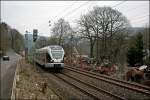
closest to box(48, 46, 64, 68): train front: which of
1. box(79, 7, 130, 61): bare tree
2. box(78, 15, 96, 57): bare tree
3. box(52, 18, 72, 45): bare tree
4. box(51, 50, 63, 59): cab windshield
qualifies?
box(51, 50, 63, 59): cab windshield

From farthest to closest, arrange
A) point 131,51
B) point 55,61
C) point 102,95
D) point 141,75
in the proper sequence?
point 131,51, point 55,61, point 141,75, point 102,95

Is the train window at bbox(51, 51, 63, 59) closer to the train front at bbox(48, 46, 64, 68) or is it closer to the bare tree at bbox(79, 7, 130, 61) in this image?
the train front at bbox(48, 46, 64, 68)

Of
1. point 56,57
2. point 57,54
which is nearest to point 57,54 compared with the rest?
point 57,54

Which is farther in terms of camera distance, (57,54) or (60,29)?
(60,29)

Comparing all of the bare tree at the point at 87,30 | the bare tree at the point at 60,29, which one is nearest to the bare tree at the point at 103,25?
the bare tree at the point at 87,30

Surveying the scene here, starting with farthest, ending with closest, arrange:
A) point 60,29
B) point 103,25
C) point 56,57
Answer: point 60,29
point 103,25
point 56,57

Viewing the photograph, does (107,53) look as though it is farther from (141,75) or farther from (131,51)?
(141,75)

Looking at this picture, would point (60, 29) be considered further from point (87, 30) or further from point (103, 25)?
point (103, 25)

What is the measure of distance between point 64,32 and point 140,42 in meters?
23.7

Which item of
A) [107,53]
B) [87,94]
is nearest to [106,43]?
[107,53]

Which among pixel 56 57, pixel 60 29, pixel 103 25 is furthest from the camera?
pixel 60 29

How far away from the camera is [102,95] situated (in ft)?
53.3

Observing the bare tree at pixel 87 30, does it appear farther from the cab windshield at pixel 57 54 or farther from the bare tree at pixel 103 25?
the cab windshield at pixel 57 54

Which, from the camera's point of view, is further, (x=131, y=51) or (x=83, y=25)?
(x=83, y=25)
